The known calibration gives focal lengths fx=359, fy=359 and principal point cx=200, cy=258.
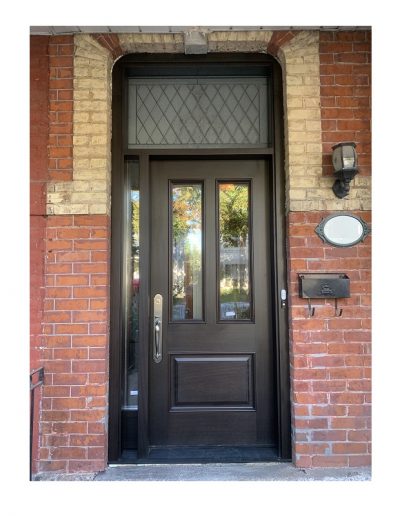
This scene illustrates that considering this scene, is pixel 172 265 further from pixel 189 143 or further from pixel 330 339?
pixel 330 339

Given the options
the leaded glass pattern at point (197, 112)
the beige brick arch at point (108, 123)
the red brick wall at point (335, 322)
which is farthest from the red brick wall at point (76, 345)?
the red brick wall at point (335, 322)

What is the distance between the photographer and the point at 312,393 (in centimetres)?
239

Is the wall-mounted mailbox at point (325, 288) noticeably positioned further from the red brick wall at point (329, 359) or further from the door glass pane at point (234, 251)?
the door glass pane at point (234, 251)

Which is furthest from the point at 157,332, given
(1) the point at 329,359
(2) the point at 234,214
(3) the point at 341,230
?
(3) the point at 341,230

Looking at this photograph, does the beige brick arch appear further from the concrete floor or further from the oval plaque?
the concrete floor

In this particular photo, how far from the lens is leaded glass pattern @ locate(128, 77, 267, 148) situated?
106 inches

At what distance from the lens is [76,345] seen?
2.40 m

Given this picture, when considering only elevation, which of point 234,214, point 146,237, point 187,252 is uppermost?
point 234,214

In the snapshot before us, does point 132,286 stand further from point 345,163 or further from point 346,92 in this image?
point 346,92

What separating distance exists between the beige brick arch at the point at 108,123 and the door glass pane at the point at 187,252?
54 cm

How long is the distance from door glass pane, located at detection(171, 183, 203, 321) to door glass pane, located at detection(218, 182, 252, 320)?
16 cm

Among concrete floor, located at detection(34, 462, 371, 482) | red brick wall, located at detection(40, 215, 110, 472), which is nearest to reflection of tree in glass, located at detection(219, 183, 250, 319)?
red brick wall, located at detection(40, 215, 110, 472)

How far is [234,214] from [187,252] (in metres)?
0.46

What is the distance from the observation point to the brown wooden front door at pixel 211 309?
8.61 ft
